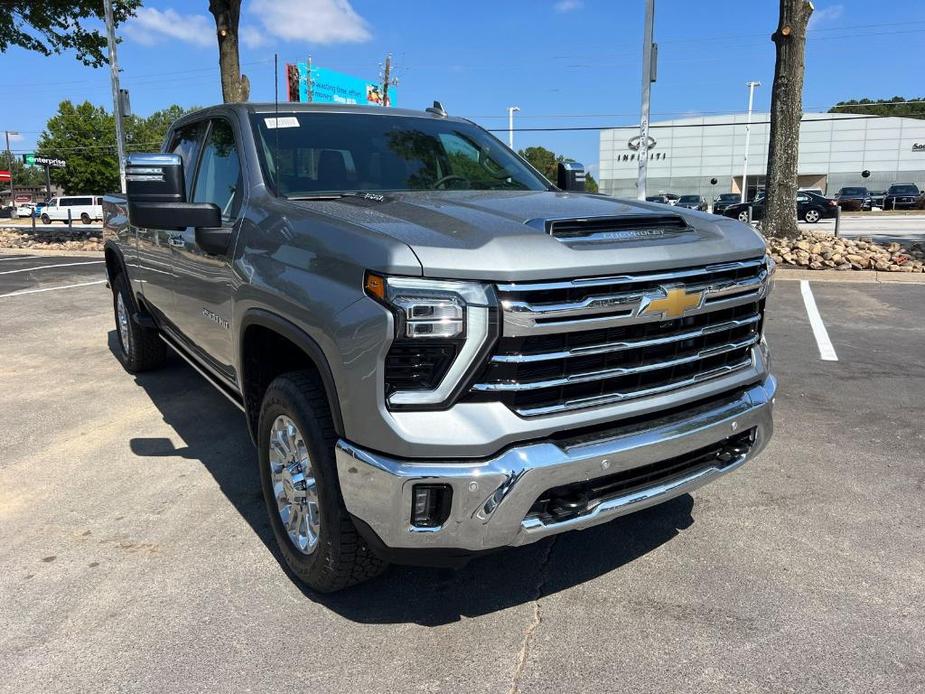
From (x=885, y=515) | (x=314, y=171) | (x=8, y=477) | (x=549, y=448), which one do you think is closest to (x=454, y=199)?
(x=314, y=171)

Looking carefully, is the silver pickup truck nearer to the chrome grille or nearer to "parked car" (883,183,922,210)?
the chrome grille

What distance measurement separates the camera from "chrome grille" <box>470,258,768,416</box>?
2285 millimetres

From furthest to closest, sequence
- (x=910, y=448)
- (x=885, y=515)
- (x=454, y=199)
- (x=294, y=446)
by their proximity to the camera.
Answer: (x=910, y=448) → (x=885, y=515) → (x=454, y=199) → (x=294, y=446)

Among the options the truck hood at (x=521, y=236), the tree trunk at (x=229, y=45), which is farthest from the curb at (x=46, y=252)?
the truck hood at (x=521, y=236)

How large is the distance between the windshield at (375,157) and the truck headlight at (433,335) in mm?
1328

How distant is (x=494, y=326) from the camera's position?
88.4 inches

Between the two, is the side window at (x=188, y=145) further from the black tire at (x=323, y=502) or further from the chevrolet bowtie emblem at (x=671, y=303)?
the chevrolet bowtie emblem at (x=671, y=303)

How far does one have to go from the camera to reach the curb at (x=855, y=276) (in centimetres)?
1119

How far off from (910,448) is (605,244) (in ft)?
9.89

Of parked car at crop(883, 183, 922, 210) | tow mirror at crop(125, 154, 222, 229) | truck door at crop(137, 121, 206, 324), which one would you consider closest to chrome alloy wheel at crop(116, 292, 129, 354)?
truck door at crop(137, 121, 206, 324)

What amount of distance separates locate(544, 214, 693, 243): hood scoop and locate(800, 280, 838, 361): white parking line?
14.6 feet

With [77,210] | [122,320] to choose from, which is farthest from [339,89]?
[122,320]

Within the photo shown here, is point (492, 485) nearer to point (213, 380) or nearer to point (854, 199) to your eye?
point (213, 380)

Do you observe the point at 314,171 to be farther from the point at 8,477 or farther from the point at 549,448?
the point at 8,477
